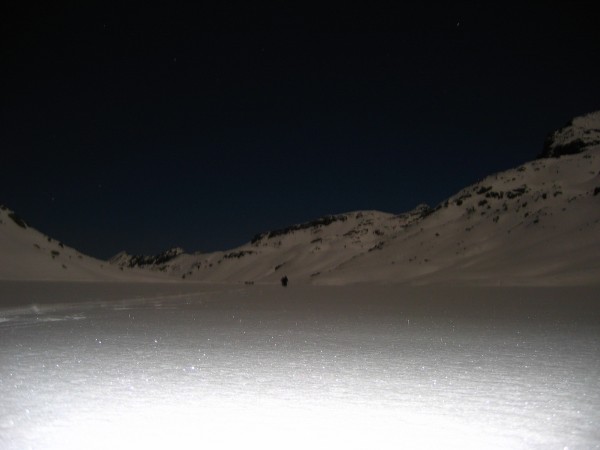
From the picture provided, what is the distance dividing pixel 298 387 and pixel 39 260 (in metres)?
35.4

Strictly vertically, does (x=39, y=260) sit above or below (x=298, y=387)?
above

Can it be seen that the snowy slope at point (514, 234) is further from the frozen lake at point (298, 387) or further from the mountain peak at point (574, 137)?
the frozen lake at point (298, 387)

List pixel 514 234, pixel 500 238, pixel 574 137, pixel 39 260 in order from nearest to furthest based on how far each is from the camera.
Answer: pixel 39 260 < pixel 514 234 < pixel 500 238 < pixel 574 137

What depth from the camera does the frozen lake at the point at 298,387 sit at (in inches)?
170

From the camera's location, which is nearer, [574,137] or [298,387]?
[298,387]

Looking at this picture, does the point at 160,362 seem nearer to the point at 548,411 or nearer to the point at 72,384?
the point at 72,384

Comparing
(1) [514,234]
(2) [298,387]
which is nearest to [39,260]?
(2) [298,387]

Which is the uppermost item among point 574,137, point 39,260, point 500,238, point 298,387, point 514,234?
point 574,137

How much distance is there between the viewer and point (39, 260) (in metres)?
36.3

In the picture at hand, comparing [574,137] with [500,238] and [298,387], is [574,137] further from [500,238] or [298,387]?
[298,387]

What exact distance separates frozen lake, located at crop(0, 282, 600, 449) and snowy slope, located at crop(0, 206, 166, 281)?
2580 centimetres

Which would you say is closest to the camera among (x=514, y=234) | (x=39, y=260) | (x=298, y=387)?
(x=298, y=387)

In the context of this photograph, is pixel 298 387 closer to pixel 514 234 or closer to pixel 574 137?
pixel 514 234

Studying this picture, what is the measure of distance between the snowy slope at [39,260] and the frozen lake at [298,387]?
1016 inches
